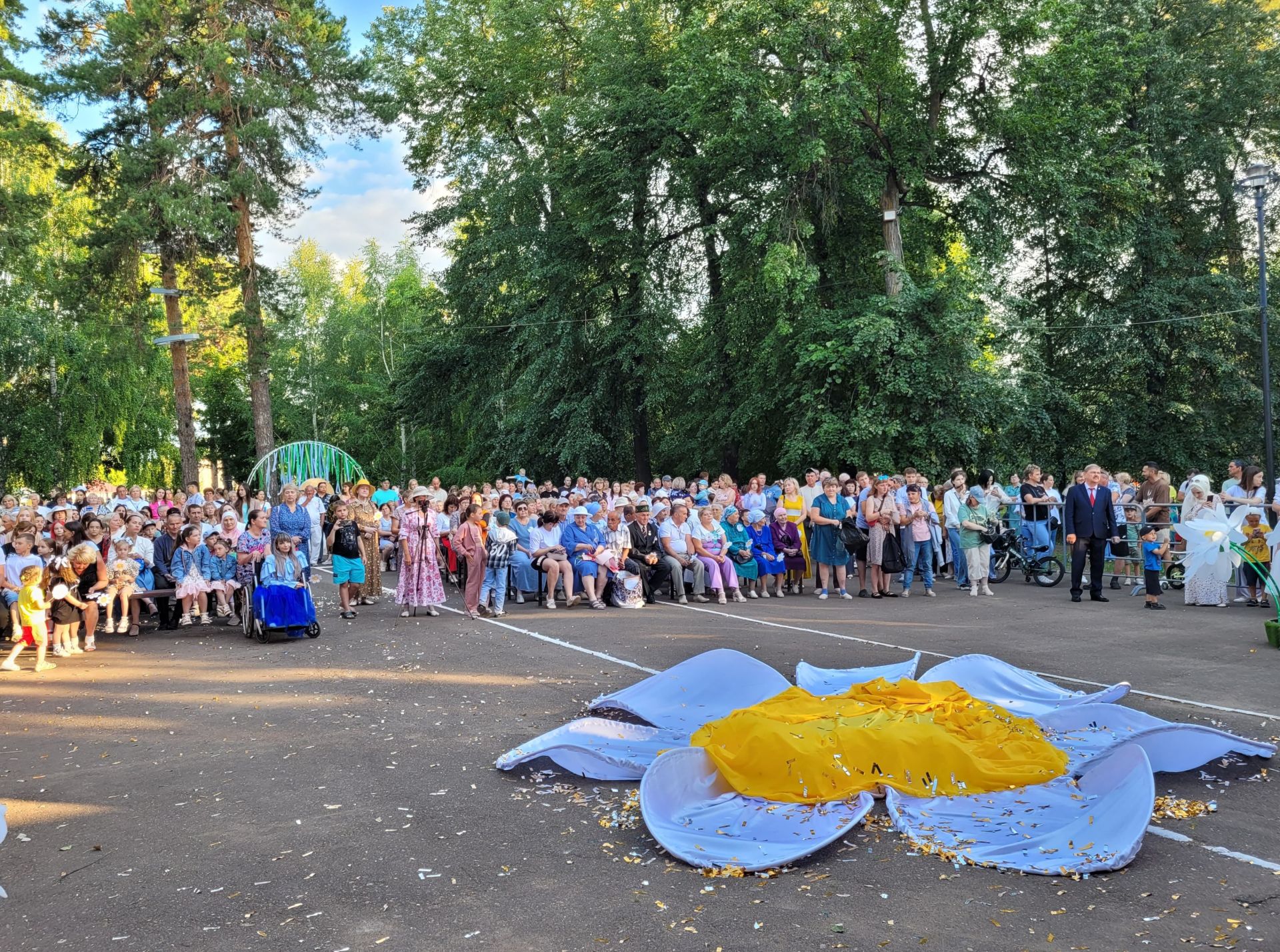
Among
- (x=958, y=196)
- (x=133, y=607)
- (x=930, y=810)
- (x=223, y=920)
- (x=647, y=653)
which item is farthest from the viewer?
(x=958, y=196)

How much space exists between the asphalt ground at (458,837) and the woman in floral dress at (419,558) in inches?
138

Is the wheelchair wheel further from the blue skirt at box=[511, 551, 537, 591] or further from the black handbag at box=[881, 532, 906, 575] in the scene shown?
the blue skirt at box=[511, 551, 537, 591]

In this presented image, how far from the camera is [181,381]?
29.3 meters

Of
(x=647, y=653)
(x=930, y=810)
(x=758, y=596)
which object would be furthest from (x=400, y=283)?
(x=930, y=810)

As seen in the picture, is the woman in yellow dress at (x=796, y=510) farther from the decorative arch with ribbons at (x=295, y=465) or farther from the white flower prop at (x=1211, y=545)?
the decorative arch with ribbons at (x=295, y=465)

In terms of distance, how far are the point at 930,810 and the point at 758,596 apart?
34.9ft

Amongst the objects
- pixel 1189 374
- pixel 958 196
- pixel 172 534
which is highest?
pixel 958 196

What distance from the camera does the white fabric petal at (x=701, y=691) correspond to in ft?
23.1

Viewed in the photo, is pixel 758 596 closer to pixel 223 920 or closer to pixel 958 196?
pixel 223 920

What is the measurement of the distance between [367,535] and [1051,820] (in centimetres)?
1158

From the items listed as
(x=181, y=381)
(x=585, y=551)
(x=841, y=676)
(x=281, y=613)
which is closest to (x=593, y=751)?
(x=841, y=676)

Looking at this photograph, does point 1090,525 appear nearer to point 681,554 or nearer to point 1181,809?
point 681,554

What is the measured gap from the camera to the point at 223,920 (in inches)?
165

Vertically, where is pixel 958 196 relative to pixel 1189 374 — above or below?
above
